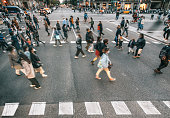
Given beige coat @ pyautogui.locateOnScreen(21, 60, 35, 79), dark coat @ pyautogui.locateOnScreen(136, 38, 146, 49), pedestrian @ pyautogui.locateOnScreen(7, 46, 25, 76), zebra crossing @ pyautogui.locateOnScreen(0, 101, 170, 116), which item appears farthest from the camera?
dark coat @ pyautogui.locateOnScreen(136, 38, 146, 49)

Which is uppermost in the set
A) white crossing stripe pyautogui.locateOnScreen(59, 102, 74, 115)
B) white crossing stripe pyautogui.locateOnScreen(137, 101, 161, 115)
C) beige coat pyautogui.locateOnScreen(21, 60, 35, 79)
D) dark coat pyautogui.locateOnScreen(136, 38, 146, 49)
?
dark coat pyautogui.locateOnScreen(136, 38, 146, 49)

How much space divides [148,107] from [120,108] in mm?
1097

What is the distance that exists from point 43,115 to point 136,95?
3.84 m

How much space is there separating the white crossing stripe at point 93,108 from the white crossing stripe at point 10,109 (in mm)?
2687

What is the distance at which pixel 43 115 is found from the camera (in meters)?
3.90

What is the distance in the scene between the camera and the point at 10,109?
4145 millimetres

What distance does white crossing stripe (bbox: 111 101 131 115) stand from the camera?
13.2 ft

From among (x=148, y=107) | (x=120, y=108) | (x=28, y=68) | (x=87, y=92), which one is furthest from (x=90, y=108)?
(x=28, y=68)

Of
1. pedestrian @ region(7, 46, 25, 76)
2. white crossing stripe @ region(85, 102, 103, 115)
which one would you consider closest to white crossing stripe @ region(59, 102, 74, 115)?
white crossing stripe @ region(85, 102, 103, 115)

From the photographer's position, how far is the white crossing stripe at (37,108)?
400cm

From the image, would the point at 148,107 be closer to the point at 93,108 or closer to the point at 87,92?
the point at 93,108

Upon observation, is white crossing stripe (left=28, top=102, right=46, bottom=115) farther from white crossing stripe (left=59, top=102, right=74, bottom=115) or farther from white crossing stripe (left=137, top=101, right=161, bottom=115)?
white crossing stripe (left=137, top=101, right=161, bottom=115)

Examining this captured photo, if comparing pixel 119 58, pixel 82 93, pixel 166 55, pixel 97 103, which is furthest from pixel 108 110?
pixel 119 58

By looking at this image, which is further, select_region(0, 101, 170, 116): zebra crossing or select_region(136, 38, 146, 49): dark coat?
select_region(136, 38, 146, 49): dark coat
